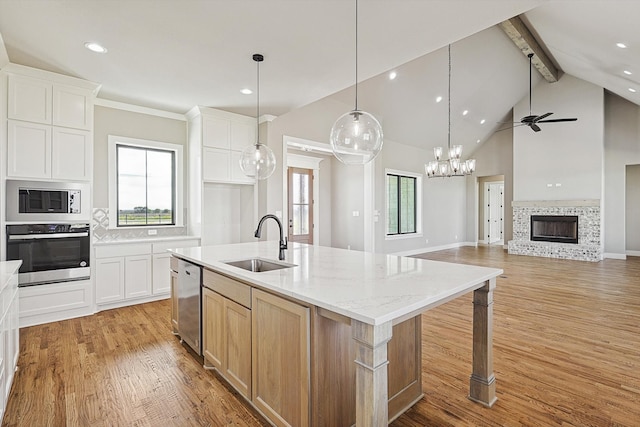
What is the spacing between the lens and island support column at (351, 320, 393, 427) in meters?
1.26

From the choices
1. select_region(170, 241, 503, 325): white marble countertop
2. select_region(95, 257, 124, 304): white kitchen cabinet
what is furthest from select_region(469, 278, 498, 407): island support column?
select_region(95, 257, 124, 304): white kitchen cabinet

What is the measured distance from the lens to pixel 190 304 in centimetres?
275

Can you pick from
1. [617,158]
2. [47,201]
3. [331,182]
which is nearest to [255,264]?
[47,201]

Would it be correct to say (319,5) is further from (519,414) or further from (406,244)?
(406,244)

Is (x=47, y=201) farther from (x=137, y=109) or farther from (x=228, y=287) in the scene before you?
(x=228, y=287)

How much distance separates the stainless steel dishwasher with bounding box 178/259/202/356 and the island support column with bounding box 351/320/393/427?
1.71 m

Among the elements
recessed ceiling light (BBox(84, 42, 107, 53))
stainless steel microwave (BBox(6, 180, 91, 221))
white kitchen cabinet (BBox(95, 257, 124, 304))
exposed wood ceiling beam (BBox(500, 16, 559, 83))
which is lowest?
white kitchen cabinet (BBox(95, 257, 124, 304))

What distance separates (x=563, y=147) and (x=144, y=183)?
386 inches

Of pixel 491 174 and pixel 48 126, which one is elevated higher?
pixel 491 174

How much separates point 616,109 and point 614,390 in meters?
9.01

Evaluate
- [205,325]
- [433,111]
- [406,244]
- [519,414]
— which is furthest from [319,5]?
[406,244]

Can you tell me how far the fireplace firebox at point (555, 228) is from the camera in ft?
27.0

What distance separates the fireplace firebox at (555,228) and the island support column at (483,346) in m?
8.13

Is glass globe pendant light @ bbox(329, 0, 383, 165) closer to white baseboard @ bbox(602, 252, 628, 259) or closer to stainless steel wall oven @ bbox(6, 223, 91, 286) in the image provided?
stainless steel wall oven @ bbox(6, 223, 91, 286)
